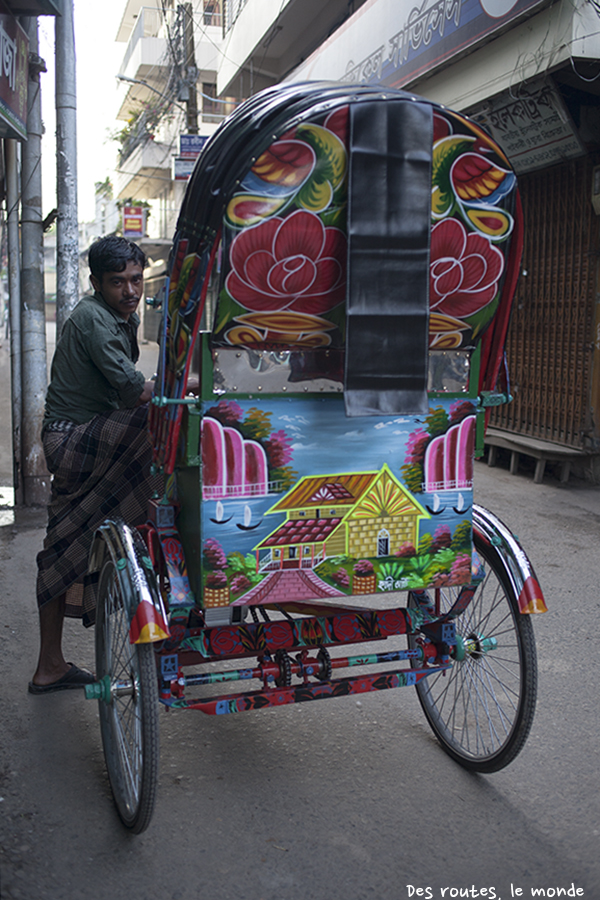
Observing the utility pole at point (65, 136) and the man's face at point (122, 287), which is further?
the utility pole at point (65, 136)

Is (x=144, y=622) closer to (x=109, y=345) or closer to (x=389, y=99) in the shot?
(x=109, y=345)

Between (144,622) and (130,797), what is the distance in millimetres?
598

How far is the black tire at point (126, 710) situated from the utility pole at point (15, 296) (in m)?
3.95

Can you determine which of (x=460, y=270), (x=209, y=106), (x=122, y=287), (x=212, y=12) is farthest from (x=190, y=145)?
(x=209, y=106)

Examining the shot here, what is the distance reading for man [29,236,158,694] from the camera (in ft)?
9.38

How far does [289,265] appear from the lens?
199cm

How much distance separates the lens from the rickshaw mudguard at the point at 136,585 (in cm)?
207

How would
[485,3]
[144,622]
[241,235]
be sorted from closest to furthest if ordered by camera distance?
[241,235] < [144,622] < [485,3]

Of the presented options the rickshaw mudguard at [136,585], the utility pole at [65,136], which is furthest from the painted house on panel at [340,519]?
the utility pole at [65,136]

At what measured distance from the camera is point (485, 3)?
6.30 m

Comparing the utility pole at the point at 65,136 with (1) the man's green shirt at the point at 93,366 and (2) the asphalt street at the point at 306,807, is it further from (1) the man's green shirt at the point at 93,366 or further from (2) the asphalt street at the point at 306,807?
(2) the asphalt street at the point at 306,807

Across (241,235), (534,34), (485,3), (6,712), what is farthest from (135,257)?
(485,3)

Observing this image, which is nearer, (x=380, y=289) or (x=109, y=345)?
(x=380, y=289)

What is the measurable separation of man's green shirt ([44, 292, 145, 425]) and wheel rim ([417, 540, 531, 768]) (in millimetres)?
1449
